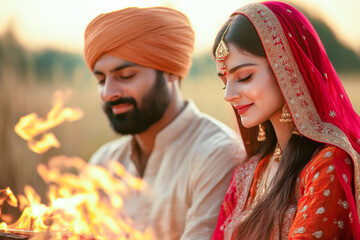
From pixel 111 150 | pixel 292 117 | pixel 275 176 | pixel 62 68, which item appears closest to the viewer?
pixel 292 117

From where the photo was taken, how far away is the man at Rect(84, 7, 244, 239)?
2.97 metres

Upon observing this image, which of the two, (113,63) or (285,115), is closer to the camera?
(285,115)

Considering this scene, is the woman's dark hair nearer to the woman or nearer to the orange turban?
the woman

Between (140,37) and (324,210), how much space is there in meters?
1.73

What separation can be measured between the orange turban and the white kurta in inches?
15.5

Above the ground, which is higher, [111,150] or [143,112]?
[143,112]

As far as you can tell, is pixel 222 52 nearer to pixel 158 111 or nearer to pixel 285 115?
pixel 285 115

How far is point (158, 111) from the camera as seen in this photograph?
10.6ft

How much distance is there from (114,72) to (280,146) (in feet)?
4.32

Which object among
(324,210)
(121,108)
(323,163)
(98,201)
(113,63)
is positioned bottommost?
(98,201)

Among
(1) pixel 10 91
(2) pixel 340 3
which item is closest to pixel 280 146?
(2) pixel 340 3

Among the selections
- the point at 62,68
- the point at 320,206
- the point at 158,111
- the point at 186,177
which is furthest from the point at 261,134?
the point at 62,68

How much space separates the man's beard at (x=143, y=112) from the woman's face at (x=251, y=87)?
113 cm

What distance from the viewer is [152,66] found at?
3.16 meters
